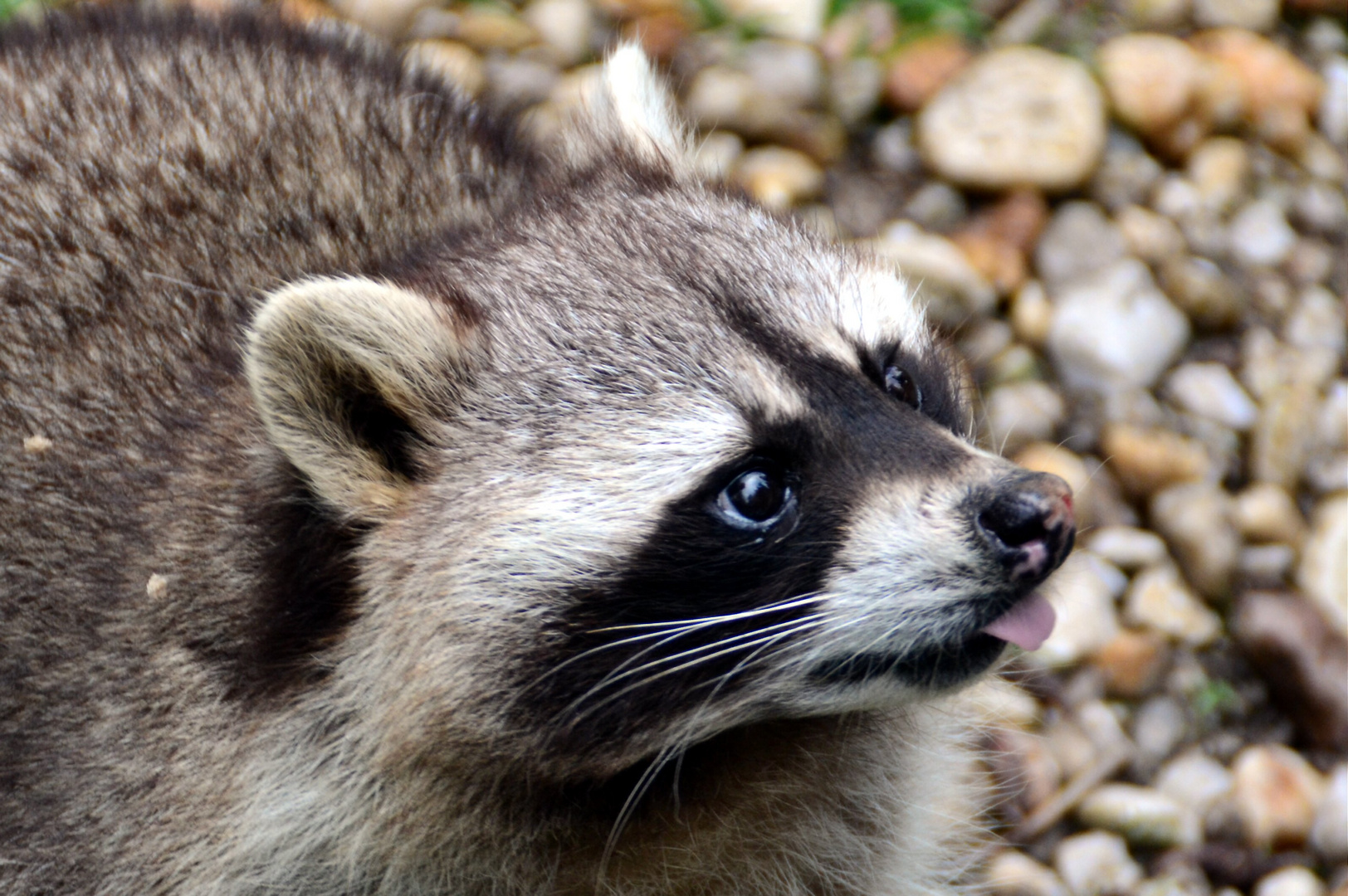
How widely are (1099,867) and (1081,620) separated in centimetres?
80

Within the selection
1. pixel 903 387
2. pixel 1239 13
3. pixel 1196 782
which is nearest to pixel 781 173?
pixel 1239 13

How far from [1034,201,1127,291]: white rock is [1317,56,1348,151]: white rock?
1107mm

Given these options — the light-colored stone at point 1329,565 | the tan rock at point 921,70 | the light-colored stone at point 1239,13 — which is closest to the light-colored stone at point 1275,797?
the light-colored stone at point 1329,565

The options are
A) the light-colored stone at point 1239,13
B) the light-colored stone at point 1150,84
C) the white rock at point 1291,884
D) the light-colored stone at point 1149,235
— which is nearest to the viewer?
the white rock at point 1291,884

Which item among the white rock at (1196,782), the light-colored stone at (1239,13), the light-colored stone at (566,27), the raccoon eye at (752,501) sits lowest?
the white rock at (1196,782)

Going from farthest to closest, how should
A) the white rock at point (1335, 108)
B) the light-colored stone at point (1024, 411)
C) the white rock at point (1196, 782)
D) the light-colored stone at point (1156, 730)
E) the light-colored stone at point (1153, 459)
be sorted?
the white rock at point (1335, 108)
the light-colored stone at point (1024, 411)
the light-colored stone at point (1153, 459)
the light-colored stone at point (1156, 730)
the white rock at point (1196, 782)

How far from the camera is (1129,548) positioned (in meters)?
4.79

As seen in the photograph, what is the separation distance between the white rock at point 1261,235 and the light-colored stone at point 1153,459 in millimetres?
924

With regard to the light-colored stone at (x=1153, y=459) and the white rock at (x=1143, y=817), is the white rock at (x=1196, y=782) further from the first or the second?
the light-colored stone at (x=1153, y=459)

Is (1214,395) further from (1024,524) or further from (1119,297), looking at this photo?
(1024,524)

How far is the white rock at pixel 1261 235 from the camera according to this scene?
543 centimetres

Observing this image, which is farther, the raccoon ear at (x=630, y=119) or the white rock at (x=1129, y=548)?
the white rock at (x=1129, y=548)

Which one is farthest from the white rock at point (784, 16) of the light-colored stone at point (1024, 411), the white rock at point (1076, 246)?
the light-colored stone at point (1024, 411)

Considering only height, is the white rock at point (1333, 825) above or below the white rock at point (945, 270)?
below
